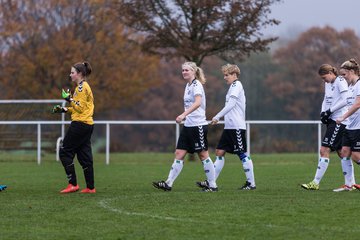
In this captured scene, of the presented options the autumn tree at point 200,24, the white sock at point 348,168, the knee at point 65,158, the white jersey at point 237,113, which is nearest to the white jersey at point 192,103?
the white jersey at point 237,113

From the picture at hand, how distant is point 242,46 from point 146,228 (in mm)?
21094

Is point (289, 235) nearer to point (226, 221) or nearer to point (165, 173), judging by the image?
point (226, 221)

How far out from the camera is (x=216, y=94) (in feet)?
216

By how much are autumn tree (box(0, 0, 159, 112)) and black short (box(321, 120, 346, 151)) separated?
1201 inches

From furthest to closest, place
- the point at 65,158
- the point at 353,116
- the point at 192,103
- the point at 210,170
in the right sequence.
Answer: the point at 65,158, the point at 210,170, the point at 192,103, the point at 353,116

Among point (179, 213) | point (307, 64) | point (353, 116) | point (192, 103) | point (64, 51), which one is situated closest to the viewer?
point (179, 213)

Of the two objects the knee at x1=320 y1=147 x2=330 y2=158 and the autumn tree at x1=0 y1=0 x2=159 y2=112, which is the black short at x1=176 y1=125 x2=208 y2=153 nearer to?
the knee at x1=320 y1=147 x2=330 y2=158

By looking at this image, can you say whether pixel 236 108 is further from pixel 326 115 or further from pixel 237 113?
pixel 326 115

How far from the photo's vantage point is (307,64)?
60094 millimetres

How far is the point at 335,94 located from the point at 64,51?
3180 cm

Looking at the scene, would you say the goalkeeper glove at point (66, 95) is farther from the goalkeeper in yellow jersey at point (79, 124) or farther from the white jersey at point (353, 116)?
the white jersey at point (353, 116)

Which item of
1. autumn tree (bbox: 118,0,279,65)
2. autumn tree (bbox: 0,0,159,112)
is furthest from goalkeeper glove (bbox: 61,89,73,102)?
autumn tree (bbox: 0,0,159,112)

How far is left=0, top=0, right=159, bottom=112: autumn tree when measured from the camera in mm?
44375

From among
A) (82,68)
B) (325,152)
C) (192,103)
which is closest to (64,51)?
(82,68)
